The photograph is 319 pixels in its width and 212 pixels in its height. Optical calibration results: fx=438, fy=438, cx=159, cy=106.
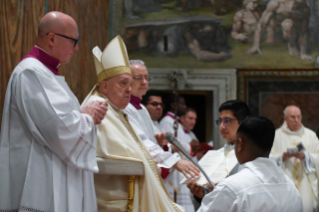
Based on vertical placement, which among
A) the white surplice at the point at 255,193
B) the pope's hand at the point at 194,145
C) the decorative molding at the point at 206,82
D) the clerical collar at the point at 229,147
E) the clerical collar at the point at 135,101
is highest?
the white surplice at the point at 255,193

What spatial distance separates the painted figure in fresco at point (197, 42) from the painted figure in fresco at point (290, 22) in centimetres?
78

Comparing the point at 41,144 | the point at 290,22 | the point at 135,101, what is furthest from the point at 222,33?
the point at 41,144

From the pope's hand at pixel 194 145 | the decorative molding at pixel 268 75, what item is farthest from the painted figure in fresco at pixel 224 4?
the pope's hand at pixel 194 145

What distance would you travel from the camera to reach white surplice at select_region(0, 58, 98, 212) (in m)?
2.74

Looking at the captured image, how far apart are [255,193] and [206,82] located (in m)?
7.36

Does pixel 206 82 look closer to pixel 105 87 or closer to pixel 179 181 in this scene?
pixel 179 181

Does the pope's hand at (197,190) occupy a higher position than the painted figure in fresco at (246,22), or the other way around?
the painted figure in fresco at (246,22)

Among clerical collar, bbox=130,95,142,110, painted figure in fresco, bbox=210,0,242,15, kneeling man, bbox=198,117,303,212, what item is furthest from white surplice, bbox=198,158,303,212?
painted figure in fresco, bbox=210,0,242,15

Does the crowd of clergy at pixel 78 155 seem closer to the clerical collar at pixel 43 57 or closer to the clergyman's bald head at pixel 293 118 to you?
the clerical collar at pixel 43 57

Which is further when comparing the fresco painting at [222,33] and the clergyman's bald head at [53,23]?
the fresco painting at [222,33]

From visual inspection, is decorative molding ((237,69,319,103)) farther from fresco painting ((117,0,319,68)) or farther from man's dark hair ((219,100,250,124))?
man's dark hair ((219,100,250,124))

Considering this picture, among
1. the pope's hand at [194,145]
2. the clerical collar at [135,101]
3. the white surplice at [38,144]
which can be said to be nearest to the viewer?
the white surplice at [38,144]

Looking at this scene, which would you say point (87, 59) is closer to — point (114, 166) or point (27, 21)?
point (27, 21)

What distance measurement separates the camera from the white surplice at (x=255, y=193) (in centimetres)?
249
